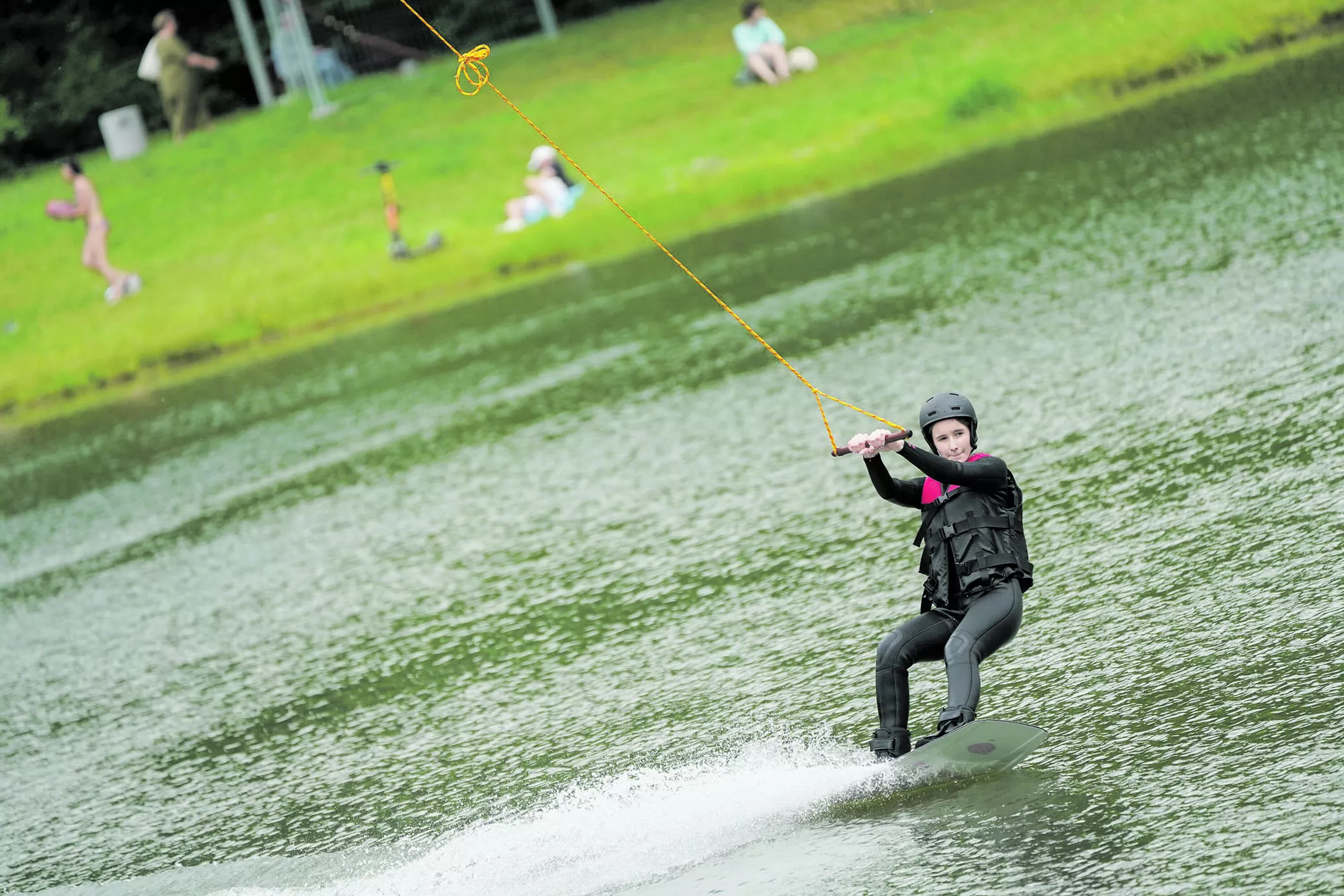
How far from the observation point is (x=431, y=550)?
11141 millimetres

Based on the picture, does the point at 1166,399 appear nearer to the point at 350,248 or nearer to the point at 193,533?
the point at 193,533

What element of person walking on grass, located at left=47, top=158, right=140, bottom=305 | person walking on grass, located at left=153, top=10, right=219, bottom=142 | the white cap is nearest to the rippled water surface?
the white cap

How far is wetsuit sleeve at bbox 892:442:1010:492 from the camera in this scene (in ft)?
19.5

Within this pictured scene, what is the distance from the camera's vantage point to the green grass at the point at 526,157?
22.3m

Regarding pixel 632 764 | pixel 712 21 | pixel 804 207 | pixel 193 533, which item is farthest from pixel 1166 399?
pixel 712 21

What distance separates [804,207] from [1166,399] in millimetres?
11523

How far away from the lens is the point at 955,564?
6180mm

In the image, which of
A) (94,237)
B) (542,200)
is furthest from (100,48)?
(542,200)

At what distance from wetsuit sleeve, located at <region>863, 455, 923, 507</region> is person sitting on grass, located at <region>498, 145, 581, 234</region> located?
17.5 m

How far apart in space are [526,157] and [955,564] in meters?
21.4

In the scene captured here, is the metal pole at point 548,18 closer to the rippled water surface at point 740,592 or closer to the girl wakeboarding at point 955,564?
the rippled water surface at point 740,592

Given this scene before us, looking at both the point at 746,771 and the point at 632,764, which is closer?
the point at 746,771

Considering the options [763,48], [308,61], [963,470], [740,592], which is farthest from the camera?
[308,61]

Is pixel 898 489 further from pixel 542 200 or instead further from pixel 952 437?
pixel 542 200
